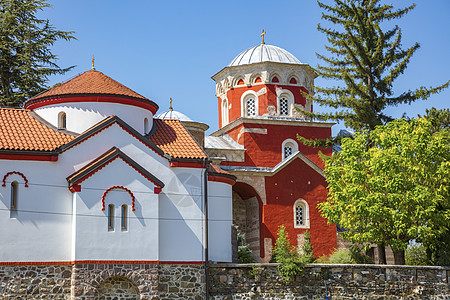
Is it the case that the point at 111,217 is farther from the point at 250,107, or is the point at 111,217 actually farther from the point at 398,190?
the point at 250,107

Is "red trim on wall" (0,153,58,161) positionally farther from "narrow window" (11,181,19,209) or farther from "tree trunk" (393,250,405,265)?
"tree trunk" (393,250,405,265)

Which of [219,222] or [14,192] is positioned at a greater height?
[14,192]

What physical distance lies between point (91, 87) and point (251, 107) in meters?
14.8

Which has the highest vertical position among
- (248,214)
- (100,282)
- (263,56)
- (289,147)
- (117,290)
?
(263,56)

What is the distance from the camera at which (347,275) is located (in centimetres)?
2594

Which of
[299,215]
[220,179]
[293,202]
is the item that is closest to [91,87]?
[220,179]

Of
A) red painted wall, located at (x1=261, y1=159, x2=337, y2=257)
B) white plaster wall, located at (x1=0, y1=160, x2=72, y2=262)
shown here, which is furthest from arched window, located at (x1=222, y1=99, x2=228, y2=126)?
white plaster wall, located at (x1=0, y1=160, x2=72, y2=262)

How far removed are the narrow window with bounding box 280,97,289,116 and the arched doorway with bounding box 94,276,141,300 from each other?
17840mm

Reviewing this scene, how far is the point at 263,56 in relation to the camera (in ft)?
129

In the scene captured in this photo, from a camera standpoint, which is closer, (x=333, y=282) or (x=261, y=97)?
(x=333, y=282)

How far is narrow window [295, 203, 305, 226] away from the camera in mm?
36062

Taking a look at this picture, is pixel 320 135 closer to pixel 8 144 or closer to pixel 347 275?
pixel 347 275

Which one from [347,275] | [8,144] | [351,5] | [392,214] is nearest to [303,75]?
[351,5]

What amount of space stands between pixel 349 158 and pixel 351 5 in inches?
339
